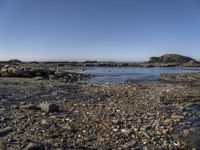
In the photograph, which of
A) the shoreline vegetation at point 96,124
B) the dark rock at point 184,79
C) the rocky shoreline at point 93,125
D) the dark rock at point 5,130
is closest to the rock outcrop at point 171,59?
the dark rock at point 184,79

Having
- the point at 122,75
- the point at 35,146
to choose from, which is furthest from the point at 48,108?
Answer: the point at 122,75

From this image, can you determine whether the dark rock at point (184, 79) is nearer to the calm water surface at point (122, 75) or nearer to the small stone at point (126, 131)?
the calm water surface at point (122, 75)

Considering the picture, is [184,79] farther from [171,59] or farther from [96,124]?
[171,59]

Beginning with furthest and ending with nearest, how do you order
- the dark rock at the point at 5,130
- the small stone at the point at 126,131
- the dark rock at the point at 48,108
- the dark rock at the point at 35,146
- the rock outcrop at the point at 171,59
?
the rock outcrop at the point at 171,59 → the dark rock at the point at 48,108 → the small stone at the point at 126,131 → the dark rock at the point at 5,130 → the dark rock at the point at 35,146

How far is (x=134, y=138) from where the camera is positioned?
1297cm

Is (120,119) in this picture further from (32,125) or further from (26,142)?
(26,142)

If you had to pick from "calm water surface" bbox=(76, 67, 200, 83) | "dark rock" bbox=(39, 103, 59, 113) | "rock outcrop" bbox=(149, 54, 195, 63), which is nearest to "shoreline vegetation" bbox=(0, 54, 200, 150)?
"dark rock" bbox=(39, 103, 59, 113)

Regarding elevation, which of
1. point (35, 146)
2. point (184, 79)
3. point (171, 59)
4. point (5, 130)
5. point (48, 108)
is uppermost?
point (48, 108)

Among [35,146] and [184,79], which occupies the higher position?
[35,146]

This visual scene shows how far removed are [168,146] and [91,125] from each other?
3.53m

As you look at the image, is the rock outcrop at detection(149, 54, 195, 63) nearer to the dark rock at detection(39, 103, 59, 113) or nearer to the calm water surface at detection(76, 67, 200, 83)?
the calm water surface at detection(76, 67, 200, 83)

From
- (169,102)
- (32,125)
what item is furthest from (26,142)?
(169,102)

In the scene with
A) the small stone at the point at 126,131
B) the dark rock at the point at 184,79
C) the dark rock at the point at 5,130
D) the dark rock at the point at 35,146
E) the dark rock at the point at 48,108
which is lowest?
the dark rock at the point at 184,79

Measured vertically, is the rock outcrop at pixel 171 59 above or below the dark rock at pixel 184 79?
below
